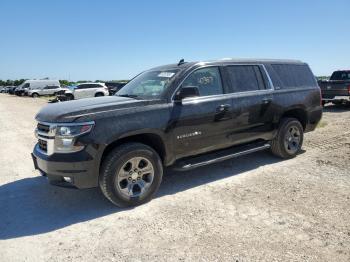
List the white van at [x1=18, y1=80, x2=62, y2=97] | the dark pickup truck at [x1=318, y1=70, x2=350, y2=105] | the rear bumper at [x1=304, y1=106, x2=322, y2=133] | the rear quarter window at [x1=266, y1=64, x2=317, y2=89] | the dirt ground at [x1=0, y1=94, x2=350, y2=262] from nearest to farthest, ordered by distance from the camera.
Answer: the dirt ground at [x1=0, y1=94, x2=350, y2=262]
the rear quarter window at [x1=266, y1=64, x2=317, y2=89]
the rear bumper at [x1=304, y1=106, x2=322, y2=133]
the dark pickup truck at [x1=318, y1=70, x2=350, y2=105]
the white van at [x1=18, y1=80, x2=62, y2=97]

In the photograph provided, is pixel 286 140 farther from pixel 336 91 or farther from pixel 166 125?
pixel 336 91

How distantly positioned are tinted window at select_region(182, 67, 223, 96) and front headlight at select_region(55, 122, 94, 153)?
1.66 meters

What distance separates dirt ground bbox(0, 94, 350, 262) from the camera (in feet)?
10.9

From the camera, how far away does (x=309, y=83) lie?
22.5ft

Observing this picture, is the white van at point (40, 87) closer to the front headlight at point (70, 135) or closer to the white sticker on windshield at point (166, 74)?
the white sticker on windshield at point (166, 74)

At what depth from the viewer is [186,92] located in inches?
183

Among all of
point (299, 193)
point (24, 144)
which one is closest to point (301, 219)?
point (299, 193)

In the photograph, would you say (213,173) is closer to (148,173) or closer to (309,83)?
(148,173)

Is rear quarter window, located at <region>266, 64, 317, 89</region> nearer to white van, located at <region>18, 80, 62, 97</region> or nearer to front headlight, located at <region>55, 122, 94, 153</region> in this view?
front headlight, located at <region>55, 122, 94, 153</region>

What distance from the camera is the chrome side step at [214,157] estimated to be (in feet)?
15.9

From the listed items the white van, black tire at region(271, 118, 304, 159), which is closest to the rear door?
black tire at region(271, 118, 304, 159)

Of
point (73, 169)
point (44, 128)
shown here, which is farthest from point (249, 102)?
point (44, 128)

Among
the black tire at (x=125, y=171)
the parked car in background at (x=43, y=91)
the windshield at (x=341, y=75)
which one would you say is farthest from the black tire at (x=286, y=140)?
the parked car in background at (x=43, y=91)

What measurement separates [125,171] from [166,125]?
2.79ft
